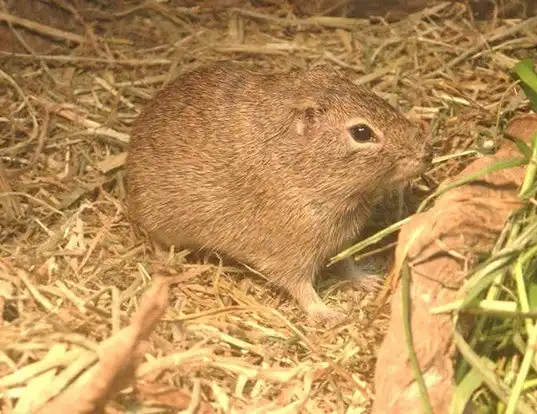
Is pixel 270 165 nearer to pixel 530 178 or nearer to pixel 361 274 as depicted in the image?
pixel 361 274

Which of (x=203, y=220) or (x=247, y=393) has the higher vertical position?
(x=203, y=220)

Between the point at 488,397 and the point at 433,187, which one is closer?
the point at 488,397

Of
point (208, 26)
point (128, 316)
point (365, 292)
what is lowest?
point (365, 292)

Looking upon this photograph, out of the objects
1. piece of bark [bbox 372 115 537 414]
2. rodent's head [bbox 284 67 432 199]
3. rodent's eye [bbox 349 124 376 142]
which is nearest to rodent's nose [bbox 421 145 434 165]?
rodent's head [bbox 284 67 432 199]

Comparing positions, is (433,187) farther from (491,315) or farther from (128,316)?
(128,316)

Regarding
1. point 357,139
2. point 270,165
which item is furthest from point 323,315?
point 357,139

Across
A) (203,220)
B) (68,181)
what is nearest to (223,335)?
(203,220)
